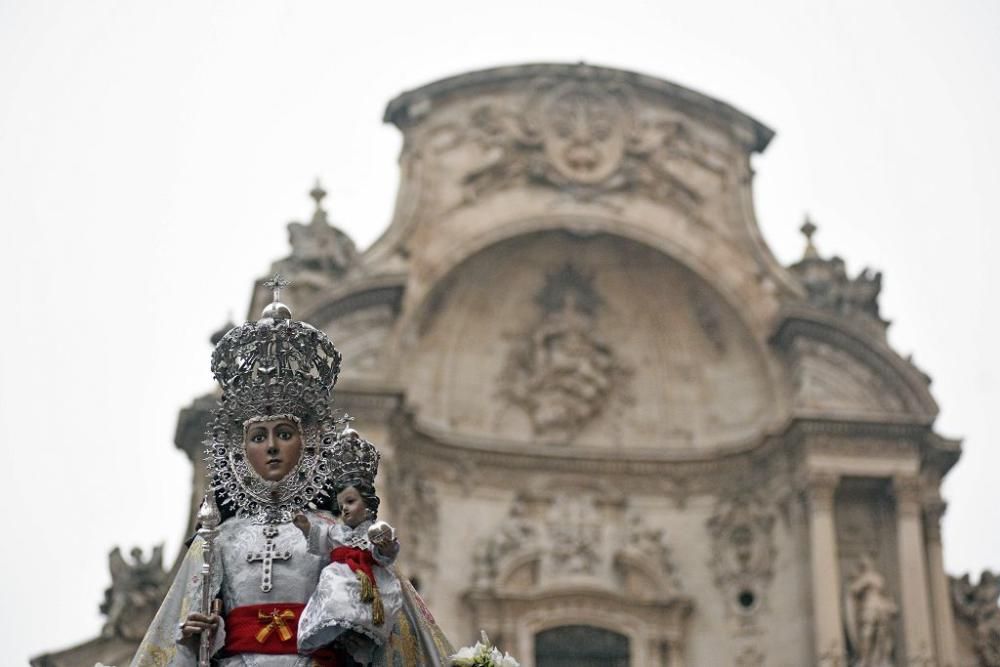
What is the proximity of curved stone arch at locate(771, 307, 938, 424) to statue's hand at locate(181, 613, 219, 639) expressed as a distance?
1504 centimetres

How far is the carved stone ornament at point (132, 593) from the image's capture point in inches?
785

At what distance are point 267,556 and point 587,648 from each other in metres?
15.0

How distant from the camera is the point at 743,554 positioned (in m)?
21.7

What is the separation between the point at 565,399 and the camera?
22469 millimetres

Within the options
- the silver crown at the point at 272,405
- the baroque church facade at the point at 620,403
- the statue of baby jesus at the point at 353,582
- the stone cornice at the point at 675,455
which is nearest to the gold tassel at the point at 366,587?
the statue of baby jesus at the point at 353,582

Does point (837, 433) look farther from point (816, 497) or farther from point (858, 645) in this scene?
point (858, 645)

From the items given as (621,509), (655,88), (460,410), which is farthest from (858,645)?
(655,88)

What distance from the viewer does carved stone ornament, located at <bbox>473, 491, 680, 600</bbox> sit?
71.1ft

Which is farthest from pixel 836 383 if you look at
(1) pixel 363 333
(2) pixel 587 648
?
(1) pixel 363 333

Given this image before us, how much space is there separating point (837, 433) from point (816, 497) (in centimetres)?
69

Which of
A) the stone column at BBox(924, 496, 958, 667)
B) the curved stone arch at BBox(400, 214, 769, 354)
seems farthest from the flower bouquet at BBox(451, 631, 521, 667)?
the curved stone arch at BBox(400, 214, 769, 354)

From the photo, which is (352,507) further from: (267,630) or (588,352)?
(588,352)

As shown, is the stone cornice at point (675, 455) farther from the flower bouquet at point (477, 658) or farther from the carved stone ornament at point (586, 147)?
the flower bouquet at point (477, 658)

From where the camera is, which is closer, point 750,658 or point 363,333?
point 363,333
